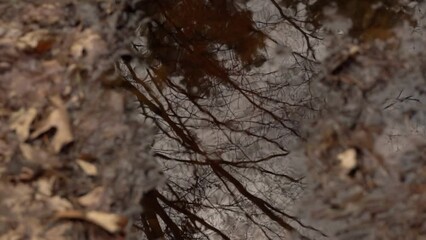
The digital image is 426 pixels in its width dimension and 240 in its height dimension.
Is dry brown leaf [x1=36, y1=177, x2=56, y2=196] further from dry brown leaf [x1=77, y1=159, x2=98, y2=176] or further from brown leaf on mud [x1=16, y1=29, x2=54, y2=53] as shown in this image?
brown leaf on mud [x1=16, y1=29, x2=54, y2=53]

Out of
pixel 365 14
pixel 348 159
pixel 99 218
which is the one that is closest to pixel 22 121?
pixel 99 218

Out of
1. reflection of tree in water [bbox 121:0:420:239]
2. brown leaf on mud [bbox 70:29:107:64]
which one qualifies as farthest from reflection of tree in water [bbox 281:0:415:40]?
brown leaf on mud [bbox 70:29:107:64]

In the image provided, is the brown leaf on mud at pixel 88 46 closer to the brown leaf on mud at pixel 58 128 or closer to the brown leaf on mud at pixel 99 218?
the brown leaf on mud at pixel 58 128

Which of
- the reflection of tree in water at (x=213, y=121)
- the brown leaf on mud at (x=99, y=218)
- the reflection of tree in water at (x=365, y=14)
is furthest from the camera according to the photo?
the reflection of tree in water at (x=365, y=14)

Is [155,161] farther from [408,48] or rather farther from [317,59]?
[408,48]

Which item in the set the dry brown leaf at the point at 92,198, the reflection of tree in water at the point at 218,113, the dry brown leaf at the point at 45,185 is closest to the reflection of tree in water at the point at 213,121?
the reflection of tree in water at the point at 218,113

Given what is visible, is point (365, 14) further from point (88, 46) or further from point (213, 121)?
point (88, 46)

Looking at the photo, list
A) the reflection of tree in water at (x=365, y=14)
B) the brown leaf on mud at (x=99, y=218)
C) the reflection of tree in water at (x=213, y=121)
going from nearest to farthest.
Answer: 1. the brown leaf on mud at (x=99, y=218)
2. the reflection of tree in water at (x=213, y=121)
3. the reflection of tree in water at (x=365, y=14)
